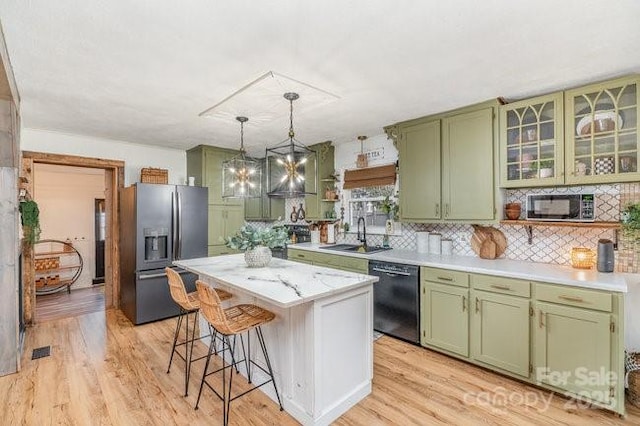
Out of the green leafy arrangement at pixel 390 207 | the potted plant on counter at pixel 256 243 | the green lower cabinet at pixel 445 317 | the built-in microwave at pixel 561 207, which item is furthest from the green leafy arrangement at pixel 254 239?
the built-in microwave at pixel 561 207

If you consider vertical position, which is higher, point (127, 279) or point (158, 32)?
point (158, 32)

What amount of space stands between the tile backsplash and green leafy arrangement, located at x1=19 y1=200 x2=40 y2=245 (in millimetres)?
4635

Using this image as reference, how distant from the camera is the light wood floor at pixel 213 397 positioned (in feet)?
7.11

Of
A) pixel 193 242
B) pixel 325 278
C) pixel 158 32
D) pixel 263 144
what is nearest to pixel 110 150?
pixel 193 242

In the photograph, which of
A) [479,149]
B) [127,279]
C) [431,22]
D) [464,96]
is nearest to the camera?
[431,22]

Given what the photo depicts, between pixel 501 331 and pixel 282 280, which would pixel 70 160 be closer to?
pixel 282 280

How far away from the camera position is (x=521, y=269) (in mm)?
2672

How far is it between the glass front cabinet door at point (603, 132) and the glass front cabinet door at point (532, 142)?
0.25ft

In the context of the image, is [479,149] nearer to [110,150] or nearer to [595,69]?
[595,69]

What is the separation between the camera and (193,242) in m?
4.33

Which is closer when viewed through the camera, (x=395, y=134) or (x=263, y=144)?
(x=395, y=134)

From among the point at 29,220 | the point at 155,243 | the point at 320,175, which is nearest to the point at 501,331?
the point at 320,175

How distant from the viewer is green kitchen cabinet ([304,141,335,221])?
4.64 metres

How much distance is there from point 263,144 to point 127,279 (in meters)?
2.61
